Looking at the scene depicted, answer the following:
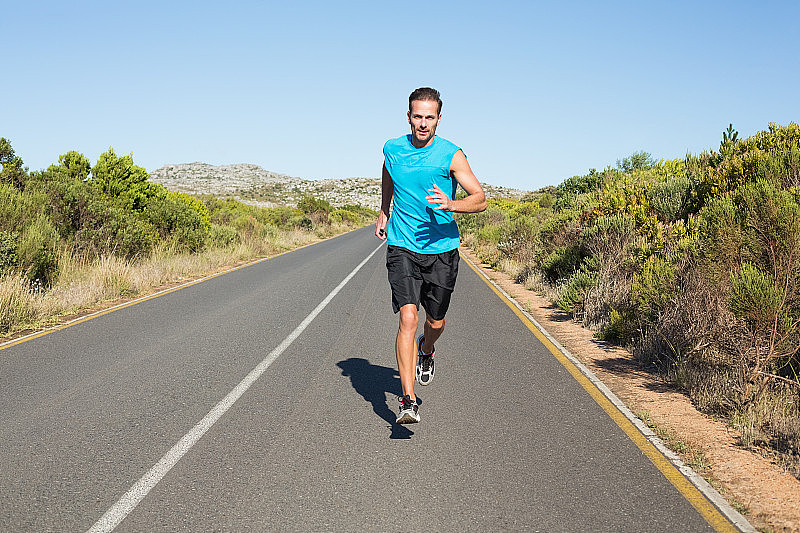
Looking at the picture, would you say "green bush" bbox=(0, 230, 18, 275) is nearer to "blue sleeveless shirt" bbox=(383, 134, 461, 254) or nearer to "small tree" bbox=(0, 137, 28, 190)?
"small tree" bbox=(0, 137, 28, 190)

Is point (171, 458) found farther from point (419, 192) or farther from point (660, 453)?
point (660, 453)

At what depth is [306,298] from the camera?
12.9m

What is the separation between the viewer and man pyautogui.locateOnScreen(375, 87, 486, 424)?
480 cm

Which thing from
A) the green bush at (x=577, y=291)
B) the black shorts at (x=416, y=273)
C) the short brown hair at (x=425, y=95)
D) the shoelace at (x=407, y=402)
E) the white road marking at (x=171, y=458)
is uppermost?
the short brown hair at (x=425, y=95)

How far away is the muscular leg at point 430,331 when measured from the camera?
18.0ft

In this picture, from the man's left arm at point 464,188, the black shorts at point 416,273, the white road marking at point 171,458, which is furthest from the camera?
the black shorts at point 416,273

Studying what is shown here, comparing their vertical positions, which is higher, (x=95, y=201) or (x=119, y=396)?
(x=95, y=201)

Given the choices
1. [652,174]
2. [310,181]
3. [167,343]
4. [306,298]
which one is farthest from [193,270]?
[310,181]

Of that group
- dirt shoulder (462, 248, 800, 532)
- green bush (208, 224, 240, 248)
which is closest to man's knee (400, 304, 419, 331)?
dirt shoulder (462, 248, 800, 532)

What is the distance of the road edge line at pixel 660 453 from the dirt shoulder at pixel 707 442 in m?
0.06

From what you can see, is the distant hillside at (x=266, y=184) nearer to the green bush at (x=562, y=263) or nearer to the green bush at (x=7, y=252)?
the green bush at (x=562, y=263)

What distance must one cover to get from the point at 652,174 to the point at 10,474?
1271cm

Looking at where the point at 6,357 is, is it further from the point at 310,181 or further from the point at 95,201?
the point at 310,181

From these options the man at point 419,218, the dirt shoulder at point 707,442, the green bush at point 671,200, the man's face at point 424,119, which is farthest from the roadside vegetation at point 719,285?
the man's face at point 424,119
